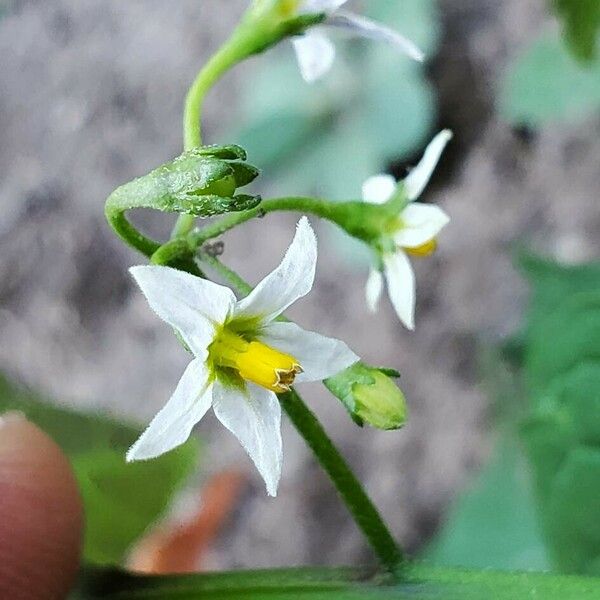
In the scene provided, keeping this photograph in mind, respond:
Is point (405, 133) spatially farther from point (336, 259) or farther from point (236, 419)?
point (236, 419)

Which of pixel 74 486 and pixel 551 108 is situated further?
pixel 551 108

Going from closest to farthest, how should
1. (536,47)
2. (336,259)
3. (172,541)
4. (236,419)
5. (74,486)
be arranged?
(236,419)
(74,486)
(172,541)
(536,47)
(336,259)

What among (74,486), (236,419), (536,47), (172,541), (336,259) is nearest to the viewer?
(236,419)

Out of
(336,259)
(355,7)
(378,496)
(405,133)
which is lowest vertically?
(378,496)

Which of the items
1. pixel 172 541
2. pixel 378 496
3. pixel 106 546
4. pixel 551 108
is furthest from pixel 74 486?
pixel 551 108

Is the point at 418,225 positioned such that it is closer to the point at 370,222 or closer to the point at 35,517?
the point at 370,222
